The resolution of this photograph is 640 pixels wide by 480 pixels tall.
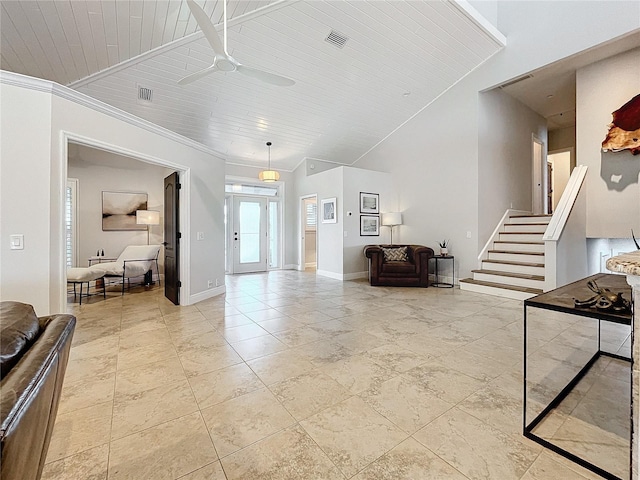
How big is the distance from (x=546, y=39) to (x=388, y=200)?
13.4ft

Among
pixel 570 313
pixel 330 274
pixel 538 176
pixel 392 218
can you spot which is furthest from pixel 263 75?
pixel 538 176

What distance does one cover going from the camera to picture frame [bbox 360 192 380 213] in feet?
23.2

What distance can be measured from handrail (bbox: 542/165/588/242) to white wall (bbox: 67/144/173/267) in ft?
25.8

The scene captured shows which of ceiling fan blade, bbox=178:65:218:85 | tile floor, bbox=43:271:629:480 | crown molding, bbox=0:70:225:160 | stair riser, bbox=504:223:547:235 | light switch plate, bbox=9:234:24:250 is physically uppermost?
ceiling fan blade, bbox=178:65:218:85

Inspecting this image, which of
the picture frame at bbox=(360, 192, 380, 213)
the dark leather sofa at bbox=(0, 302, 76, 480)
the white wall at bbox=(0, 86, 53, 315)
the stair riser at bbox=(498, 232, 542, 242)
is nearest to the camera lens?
the dark leather sofa at bbox=(0, 302, 76, 480)

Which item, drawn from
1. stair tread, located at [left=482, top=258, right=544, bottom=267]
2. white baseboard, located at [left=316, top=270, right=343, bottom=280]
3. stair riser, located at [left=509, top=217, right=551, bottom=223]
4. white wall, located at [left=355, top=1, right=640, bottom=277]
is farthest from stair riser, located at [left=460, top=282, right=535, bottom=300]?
white baseboard, located at [left=316, top=270, right=343, bottom=280]

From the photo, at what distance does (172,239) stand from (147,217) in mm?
2145

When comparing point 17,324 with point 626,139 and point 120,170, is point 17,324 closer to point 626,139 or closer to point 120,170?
point 120,170

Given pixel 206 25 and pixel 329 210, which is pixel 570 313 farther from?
pixel 329 210

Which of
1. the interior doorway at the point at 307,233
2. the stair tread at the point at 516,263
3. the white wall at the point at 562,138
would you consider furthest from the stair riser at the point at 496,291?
the white wall at the point at 562,138

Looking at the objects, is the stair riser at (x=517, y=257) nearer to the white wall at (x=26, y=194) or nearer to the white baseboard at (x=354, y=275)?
the white baseboard at (x=354, y=275)

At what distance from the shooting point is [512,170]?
6.44 metres

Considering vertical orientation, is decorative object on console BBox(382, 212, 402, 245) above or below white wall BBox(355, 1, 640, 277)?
below

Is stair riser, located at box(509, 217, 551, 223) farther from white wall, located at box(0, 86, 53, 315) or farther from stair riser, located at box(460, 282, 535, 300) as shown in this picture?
white wall, located at box(0, 86, 53, 315)
